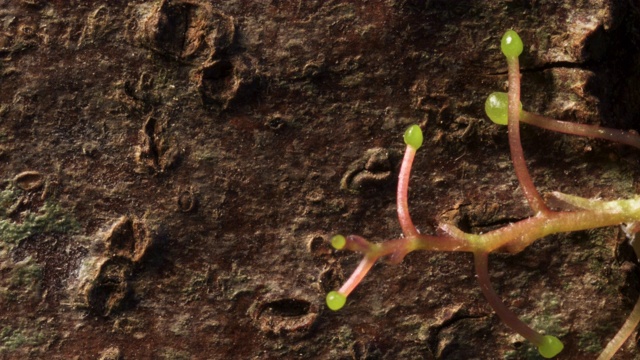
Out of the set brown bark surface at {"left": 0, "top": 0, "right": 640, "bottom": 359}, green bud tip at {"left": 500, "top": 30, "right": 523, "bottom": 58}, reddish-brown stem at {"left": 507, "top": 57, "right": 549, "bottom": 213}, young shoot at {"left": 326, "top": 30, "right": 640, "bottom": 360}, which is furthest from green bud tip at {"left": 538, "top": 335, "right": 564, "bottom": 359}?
green bud tip at {"left": 500, "top": 30, "right": 523, "bottom": 58}

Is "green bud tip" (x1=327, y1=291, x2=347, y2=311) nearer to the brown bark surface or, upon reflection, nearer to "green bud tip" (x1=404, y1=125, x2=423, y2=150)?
the brown bark surface

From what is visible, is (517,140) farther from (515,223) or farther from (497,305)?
(497,305)

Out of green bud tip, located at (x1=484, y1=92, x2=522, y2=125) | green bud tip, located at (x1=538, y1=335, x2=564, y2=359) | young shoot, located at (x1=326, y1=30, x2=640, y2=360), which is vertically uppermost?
green bud tip, located at (x1=484, y1=92, x2=522, y2=125)

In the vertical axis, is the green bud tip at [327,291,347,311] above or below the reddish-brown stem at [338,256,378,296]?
below

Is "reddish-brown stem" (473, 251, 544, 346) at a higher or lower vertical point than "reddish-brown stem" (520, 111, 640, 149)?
lower

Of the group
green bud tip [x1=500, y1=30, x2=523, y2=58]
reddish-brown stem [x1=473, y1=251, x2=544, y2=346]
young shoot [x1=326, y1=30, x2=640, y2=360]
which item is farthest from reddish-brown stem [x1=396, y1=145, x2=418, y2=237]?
green bud tip [x1=500, y1=30, x2=523, y2=58]

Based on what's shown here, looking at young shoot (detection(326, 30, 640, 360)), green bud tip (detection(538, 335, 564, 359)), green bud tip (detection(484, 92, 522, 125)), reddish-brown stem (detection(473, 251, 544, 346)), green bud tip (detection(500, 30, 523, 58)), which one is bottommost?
green bud tip (detection(538, 335, 564, 359))

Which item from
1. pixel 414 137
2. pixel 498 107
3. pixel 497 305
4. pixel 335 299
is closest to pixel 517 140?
pixel 498 107

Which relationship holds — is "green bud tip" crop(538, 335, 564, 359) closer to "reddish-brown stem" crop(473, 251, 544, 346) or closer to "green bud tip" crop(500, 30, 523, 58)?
"reddish-brown stem" crop(473, 251, 544, 346)

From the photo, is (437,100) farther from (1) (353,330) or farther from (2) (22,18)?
(2) (22,18)
